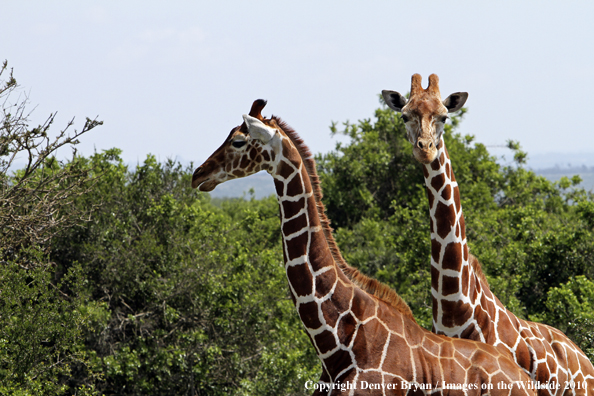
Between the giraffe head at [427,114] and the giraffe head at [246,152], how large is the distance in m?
1.48

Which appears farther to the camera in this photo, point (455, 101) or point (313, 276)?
point (455, 101)

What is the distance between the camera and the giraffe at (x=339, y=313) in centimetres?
520

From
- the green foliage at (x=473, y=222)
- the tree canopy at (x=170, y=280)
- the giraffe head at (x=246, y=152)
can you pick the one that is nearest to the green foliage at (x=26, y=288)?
the tree canopy at (x=170, y=280)

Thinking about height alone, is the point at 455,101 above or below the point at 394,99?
below

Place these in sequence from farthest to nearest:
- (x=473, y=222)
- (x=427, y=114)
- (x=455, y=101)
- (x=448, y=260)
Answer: (x=473, y=222) → (x=455, y=101) → (x=448, y=260) → (x=427, y=114)

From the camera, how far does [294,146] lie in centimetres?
577

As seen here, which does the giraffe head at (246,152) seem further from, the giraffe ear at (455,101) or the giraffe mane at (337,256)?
the giraffe ear at (455,101)

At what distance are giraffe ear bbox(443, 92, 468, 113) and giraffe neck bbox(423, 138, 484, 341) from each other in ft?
1.56

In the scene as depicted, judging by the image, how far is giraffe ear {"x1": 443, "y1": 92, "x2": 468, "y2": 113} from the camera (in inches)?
267

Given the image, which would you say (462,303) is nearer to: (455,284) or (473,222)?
(455,284)

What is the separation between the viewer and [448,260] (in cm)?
656

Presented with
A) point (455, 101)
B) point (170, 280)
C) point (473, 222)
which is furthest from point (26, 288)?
point (473, 222)

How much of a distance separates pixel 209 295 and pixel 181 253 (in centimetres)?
107

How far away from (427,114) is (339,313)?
2256 millimetres
